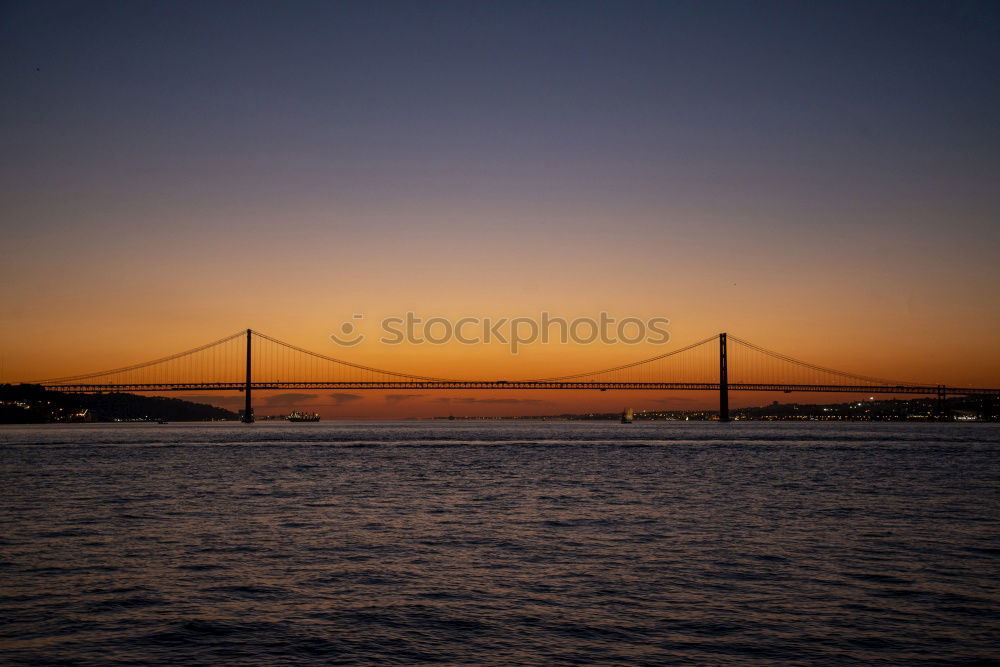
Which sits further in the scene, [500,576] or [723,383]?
[723,383]

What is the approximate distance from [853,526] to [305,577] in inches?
502

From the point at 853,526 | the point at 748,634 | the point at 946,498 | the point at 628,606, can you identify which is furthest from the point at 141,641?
the point at 946,498

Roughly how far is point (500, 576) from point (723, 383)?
13990 cm

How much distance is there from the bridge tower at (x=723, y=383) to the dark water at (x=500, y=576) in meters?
121

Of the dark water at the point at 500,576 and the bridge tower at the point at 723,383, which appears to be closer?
the dark water at the point at 500,576

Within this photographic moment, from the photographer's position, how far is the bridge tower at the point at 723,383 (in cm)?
14800

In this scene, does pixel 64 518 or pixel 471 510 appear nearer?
pixel 64 518

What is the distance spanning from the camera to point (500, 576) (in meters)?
14.0

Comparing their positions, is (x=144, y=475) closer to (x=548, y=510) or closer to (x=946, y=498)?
(x=548, y=510)

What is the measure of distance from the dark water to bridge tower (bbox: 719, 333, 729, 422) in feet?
397

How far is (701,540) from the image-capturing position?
17.7m

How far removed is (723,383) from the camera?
148m

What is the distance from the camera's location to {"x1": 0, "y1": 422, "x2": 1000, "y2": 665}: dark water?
9.97m

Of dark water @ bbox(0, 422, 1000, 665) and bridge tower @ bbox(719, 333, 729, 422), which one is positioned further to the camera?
bridge tower @ bbox(719, 333, 729, 422)
